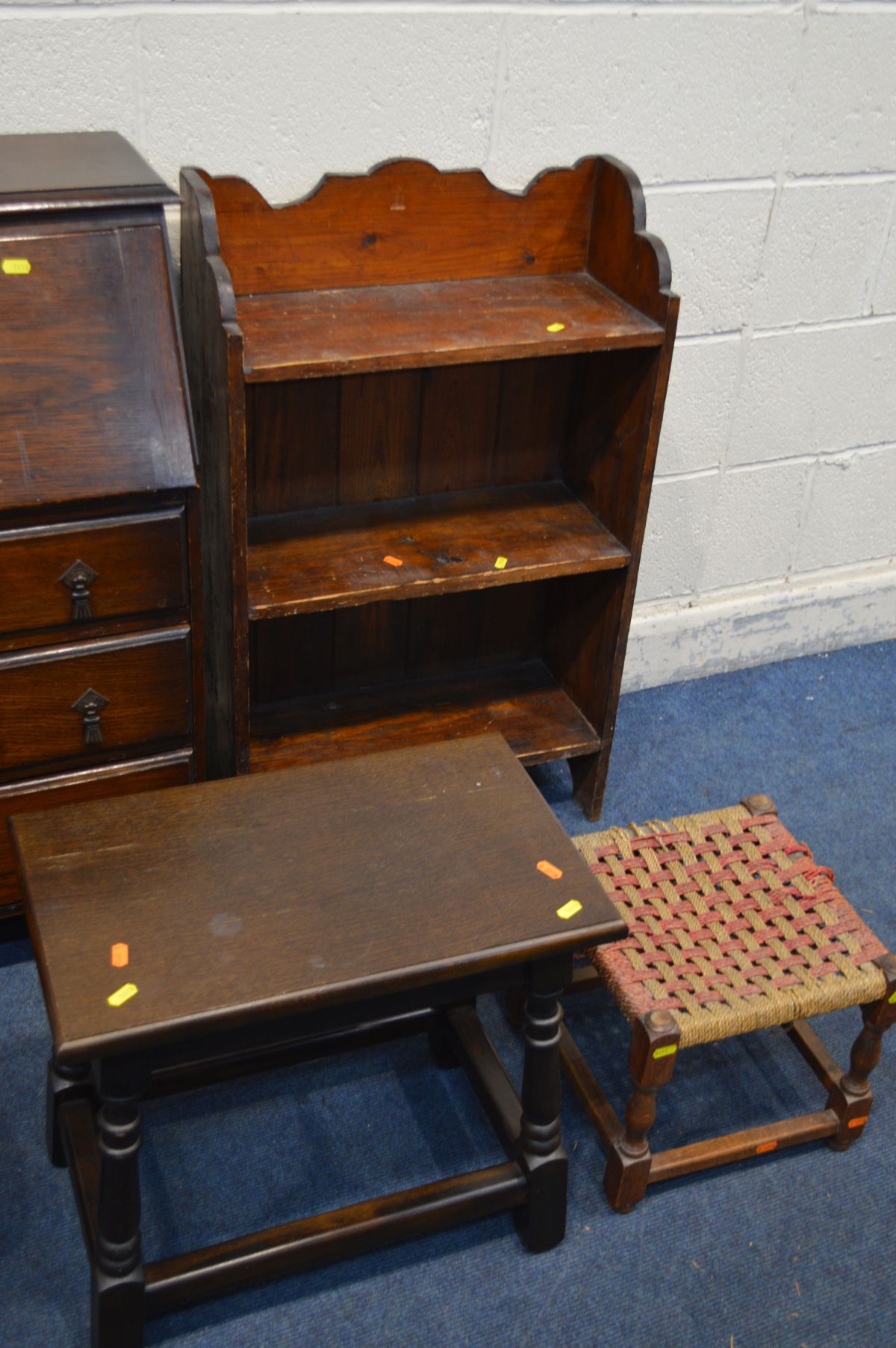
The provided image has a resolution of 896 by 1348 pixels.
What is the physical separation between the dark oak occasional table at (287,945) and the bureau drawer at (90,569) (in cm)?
30

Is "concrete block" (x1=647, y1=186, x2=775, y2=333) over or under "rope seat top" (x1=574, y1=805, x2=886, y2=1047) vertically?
over

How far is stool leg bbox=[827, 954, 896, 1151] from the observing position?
1.97 meters

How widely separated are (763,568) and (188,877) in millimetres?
1801

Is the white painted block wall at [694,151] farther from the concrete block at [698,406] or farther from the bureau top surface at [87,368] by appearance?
the bureau top surface at [87,368]

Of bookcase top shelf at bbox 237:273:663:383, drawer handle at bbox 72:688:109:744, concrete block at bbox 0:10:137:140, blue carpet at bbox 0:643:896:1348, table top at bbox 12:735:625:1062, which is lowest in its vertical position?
blue carpet at bbox 0:643:896:1348

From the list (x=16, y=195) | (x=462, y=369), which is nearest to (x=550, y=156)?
(x=462, y=369)

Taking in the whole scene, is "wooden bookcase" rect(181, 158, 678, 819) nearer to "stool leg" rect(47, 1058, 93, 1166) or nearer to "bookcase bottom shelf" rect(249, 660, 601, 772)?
"bookcase bottom shelf" rect(249, 660, 601, 772)

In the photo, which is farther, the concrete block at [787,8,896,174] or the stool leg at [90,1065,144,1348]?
the concrete block at [787,8,896,174]

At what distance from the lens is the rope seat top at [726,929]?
6.16 feet

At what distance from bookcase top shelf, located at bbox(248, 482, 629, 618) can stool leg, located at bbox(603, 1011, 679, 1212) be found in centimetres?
80

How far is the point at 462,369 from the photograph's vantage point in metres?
2.41

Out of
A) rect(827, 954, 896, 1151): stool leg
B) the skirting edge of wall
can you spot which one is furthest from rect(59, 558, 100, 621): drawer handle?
the skirting edge of wall

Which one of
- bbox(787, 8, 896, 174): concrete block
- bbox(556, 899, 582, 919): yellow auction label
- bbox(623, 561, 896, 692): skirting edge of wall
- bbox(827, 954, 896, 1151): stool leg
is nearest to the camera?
bbox(556, 899, 582, 919): yellow auction label

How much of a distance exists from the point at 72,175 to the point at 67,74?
280 millimetres
